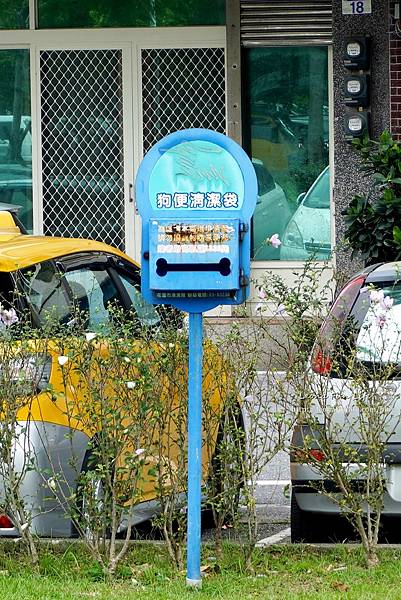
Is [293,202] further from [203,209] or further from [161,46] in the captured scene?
[203,209]

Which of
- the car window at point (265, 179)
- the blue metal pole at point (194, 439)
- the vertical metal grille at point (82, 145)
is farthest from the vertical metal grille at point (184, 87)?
the blue metal pole at point (194, 439)

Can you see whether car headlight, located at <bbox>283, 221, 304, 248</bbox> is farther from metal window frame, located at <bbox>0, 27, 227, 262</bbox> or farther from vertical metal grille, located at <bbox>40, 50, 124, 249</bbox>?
vertical metal grille, located at <bbox>40, 50, 124, 249</bbox>

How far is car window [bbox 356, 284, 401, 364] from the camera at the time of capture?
621 cm

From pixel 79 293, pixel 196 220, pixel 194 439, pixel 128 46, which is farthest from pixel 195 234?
pixel 128 46

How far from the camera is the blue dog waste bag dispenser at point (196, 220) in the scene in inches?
229

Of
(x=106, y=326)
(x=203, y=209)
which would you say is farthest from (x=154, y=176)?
(x=106, y=326)

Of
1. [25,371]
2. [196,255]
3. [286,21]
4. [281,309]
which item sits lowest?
[25,371]

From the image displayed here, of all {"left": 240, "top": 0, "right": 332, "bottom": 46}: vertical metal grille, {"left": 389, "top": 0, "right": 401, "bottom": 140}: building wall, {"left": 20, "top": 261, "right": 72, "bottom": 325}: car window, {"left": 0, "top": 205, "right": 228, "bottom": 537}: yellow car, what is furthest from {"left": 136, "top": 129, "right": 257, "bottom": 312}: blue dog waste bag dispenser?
{"left": 240, "top": 0, "right": 332, "bottom": 46}: vertical metal grille

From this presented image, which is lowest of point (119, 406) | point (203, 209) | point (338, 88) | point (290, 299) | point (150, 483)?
point (150, 483)

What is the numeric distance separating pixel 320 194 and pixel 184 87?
72.7 inches

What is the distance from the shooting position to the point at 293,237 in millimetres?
14898

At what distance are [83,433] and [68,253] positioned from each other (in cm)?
131

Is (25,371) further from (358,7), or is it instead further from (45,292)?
(358,7)

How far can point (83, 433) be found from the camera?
6.53m
